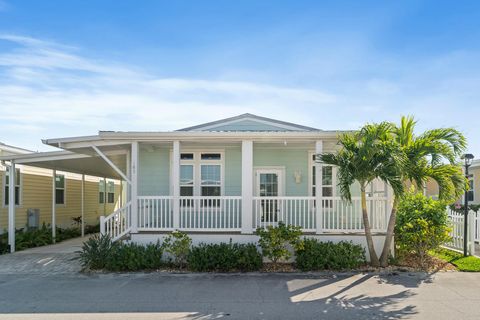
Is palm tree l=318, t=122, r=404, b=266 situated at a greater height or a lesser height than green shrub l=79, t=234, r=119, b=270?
greater

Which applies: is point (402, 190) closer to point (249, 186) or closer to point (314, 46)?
point (249, 186)

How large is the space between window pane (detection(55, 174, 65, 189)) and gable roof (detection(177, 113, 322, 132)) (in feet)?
26.4

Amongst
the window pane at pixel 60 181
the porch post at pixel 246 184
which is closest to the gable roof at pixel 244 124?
the porch post at pixel 246 184

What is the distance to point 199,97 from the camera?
1277cm

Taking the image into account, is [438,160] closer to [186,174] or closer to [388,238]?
[388,238]

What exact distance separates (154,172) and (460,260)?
922 centimetres

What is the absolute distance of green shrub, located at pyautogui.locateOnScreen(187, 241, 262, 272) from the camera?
8.81 meters

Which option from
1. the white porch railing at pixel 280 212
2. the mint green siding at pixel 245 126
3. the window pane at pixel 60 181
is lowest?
the white porch railing at pixel 280 212

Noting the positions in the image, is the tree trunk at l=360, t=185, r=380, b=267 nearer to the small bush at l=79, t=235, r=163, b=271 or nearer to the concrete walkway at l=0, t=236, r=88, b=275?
the small bush at l=79, t=235, r=163, b=271

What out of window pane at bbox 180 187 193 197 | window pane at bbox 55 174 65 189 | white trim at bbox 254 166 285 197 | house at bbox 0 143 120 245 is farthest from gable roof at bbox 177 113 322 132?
window pane at bbox 55 174 65 189

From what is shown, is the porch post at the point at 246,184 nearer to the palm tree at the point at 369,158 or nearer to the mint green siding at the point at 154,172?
the palm tree at the point at 369,158

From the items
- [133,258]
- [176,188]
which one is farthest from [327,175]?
[133,258]

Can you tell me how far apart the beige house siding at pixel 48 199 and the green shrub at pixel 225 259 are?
923cm

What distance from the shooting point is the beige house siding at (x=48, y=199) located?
575 inches
